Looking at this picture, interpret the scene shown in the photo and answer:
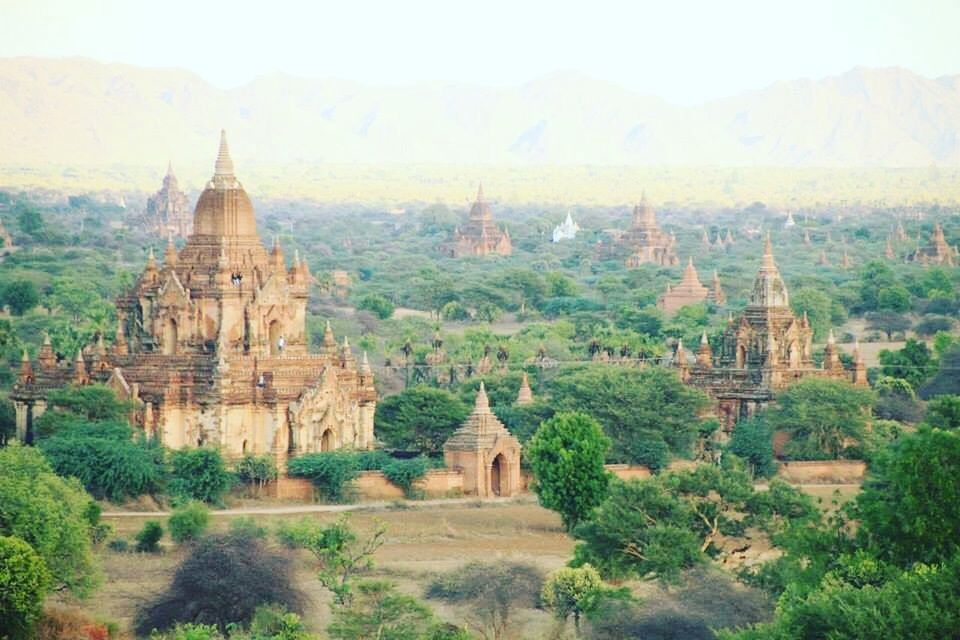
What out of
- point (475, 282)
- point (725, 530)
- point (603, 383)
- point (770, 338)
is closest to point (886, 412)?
point (770, 338)

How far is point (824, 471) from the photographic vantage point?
61.0 metres

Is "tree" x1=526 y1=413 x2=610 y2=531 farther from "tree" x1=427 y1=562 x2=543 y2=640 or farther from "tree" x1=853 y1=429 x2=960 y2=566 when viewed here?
"tree" x1=853 y1=429 x2=960 y2=566

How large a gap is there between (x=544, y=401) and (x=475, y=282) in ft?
191

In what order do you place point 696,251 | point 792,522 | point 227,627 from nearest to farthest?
point 227,627 < point 792,522 < point 696,251

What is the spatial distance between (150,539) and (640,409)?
15.2 m

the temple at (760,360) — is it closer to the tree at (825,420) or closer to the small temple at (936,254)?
the tree at (825,420)

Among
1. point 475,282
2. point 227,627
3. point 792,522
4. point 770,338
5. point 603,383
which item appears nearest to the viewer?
point 227,627

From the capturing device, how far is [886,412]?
6800cm

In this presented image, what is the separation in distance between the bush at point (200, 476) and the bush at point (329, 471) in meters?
1.94

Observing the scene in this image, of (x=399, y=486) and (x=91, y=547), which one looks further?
(x=399, y=486)

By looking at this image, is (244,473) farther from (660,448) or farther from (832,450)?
(832,450)

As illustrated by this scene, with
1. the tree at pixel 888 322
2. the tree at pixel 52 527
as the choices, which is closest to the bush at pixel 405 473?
the tree at pixel 52 527

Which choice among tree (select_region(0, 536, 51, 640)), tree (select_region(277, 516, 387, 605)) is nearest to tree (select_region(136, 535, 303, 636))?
tree (select_region(277, 516, 387, 605))

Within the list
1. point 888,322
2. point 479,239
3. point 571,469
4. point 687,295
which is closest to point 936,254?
A: point 479,239
